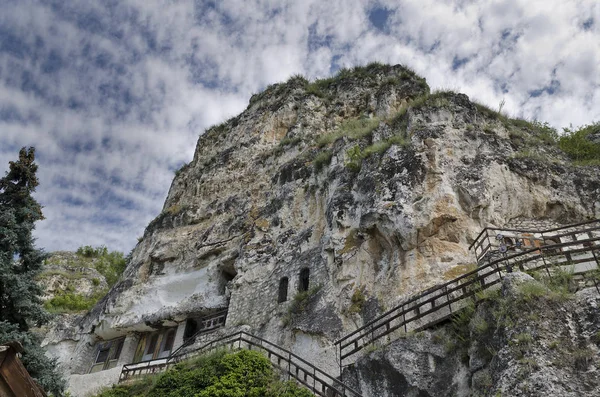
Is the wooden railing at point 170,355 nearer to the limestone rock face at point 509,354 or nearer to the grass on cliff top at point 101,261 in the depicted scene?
the limestone rock face at point 509,354

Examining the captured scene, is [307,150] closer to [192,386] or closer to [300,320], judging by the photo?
[300,320]

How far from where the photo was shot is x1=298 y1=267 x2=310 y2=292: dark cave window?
17622 millimetres

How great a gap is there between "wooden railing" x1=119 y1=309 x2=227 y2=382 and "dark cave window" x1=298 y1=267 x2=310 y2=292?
4133mm

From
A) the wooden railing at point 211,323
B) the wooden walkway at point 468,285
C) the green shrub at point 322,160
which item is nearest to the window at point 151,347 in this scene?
the wooden railing at point 211,323

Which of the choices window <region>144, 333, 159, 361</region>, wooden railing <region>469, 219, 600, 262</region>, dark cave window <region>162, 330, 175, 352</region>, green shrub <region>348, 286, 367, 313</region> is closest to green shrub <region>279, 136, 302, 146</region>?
dark cave window <region>162, 330, 175, 352</region>

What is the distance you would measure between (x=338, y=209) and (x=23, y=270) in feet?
34.5

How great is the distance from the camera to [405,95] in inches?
1060

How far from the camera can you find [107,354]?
24.5 meters

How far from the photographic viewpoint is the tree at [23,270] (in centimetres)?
1342

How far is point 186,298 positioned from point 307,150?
9512mm

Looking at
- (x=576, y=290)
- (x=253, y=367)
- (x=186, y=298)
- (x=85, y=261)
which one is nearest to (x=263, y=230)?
(x=186, y=298)

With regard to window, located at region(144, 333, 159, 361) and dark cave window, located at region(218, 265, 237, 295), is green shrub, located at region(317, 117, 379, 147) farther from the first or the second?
window, located at region(144, 333, 159, 361)

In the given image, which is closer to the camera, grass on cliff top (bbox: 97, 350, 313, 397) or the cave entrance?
grass on cliff top (bbox: 97, 350, 313, 397)

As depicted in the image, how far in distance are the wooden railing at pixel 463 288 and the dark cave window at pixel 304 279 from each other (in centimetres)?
400
